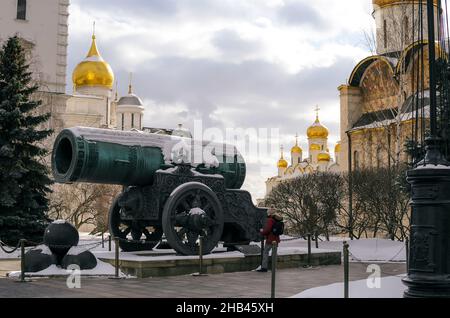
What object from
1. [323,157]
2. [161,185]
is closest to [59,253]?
[161,185]

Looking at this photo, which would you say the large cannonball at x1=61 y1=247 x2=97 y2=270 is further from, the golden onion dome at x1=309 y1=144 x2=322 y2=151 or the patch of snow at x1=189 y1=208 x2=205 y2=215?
the golden onion dome at x1=309 y1=144 x2=322 y2=151

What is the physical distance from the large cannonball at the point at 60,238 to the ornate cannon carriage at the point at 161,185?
79cm

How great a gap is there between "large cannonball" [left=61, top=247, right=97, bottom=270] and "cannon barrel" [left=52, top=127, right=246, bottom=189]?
1180 millimetres

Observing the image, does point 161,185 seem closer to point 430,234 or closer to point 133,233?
point 133,233

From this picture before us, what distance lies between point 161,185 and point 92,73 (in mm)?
46767

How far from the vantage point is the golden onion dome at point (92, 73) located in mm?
56375

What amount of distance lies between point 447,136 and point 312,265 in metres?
5.12

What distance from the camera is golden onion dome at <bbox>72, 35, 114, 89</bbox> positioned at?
185ft

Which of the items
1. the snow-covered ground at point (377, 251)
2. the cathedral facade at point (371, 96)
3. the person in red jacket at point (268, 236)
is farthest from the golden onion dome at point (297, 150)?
the person in red jacket at point (268, 236)

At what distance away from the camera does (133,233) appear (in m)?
12.3

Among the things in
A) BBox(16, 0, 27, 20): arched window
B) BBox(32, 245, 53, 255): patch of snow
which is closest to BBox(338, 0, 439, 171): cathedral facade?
BBox(16, 0, 27, 20): arched window

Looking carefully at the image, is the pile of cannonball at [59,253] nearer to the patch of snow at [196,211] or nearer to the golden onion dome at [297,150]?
the patch of snow at [196,211]
